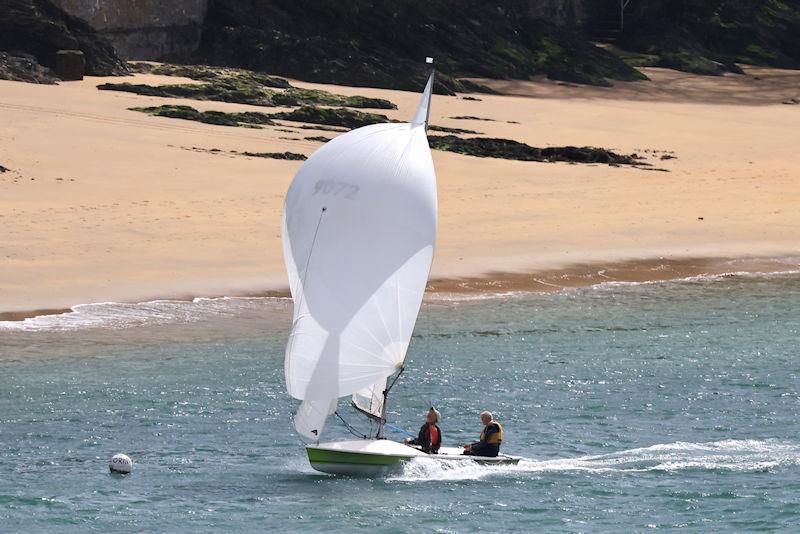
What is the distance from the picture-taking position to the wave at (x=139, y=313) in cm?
3184

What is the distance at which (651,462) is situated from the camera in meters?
24.8

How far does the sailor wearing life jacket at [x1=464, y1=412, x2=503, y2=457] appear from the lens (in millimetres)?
23906

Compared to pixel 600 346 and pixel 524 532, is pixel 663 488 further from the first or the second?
pixel 600 346

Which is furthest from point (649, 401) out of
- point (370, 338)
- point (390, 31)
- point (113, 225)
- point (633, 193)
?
point (390, 31)

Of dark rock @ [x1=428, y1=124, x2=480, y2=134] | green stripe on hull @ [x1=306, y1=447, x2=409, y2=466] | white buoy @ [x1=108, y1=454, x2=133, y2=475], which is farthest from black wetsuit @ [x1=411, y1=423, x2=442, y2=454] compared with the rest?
dark rock @ [x1=428, y1=124, x2=480, y2=134]

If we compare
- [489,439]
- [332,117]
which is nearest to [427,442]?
[489,439]

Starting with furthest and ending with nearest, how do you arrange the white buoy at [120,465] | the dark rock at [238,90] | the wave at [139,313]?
1. the dark rock at [238,90]
2. the wave at [139,313]
3. the white buoy at [120,465]

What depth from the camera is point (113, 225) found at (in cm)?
3884

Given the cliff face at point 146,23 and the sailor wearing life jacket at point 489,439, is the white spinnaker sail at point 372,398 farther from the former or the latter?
the cliff face at point 146,23

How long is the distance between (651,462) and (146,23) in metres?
43.2

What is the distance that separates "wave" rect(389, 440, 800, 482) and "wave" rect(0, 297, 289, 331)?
34.5ft

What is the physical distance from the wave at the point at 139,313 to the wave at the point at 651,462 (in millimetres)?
10529

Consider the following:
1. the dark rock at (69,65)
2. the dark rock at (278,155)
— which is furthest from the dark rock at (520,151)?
the dark rock at (69,65)

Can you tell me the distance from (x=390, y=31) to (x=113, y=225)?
32.8 m
